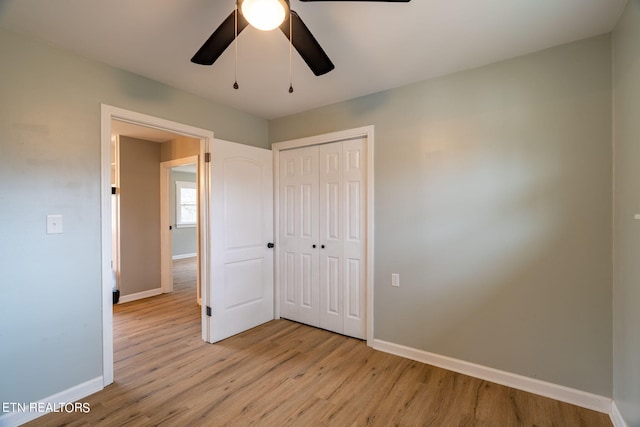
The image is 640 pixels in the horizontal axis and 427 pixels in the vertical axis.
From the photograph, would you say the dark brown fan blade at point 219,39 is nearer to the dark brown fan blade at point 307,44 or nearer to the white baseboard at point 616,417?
the dark brown fan blade at point 307,44

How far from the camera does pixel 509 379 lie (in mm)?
2143

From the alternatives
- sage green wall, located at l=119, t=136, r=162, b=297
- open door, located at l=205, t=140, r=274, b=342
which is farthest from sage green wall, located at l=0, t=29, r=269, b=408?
sage green wall, located at l=119, t=136, r=162, b=297

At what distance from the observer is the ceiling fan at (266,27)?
118cm

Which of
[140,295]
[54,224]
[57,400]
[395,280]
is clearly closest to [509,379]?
[395,280]

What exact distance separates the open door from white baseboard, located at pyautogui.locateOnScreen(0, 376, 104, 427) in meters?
0.94

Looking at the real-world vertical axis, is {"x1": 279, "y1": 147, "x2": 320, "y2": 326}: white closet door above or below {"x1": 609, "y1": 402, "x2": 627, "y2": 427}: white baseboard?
above

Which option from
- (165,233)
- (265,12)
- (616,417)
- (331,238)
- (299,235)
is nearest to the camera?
(265,12)

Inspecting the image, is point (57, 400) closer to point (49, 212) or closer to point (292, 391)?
point (49, 212)

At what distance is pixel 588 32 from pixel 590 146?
2.34 feet

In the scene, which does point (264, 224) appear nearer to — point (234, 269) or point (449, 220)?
point (234, 269)

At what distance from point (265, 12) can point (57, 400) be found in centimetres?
268

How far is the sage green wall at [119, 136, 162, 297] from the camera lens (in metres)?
4.23

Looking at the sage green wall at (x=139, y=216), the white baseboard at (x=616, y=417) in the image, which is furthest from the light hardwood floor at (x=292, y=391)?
the sage green wall at (x=139, y=216)
